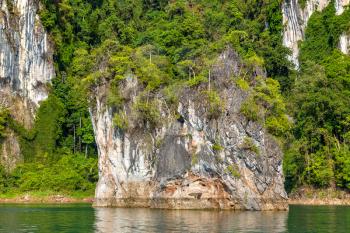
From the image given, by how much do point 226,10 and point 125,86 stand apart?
33.6 meters

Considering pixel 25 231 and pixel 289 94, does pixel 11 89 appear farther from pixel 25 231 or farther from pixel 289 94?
pixel 25 231

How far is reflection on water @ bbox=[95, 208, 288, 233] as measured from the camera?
1336 inches

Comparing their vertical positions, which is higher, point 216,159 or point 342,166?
point 342,166

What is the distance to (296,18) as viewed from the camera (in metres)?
88.1

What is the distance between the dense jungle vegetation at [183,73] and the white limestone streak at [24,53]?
5.14 feet

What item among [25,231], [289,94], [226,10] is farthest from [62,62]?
[25,231]

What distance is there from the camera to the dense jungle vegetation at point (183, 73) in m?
58.1

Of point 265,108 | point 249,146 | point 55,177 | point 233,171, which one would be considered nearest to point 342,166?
point 265,108

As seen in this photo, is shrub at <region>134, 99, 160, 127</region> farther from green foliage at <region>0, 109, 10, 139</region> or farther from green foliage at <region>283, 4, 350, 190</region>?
green foliage at <region>0, 109, 10, 139</region>

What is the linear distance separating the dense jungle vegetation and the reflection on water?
38.3 feet

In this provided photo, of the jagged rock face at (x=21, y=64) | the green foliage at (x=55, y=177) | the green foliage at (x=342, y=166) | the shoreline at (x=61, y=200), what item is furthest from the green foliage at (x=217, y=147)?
the jagged rock face at (x=21, y=64)

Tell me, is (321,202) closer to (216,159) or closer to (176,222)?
(216,159)

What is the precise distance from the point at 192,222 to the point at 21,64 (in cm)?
4572

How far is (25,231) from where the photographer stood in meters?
33.3
